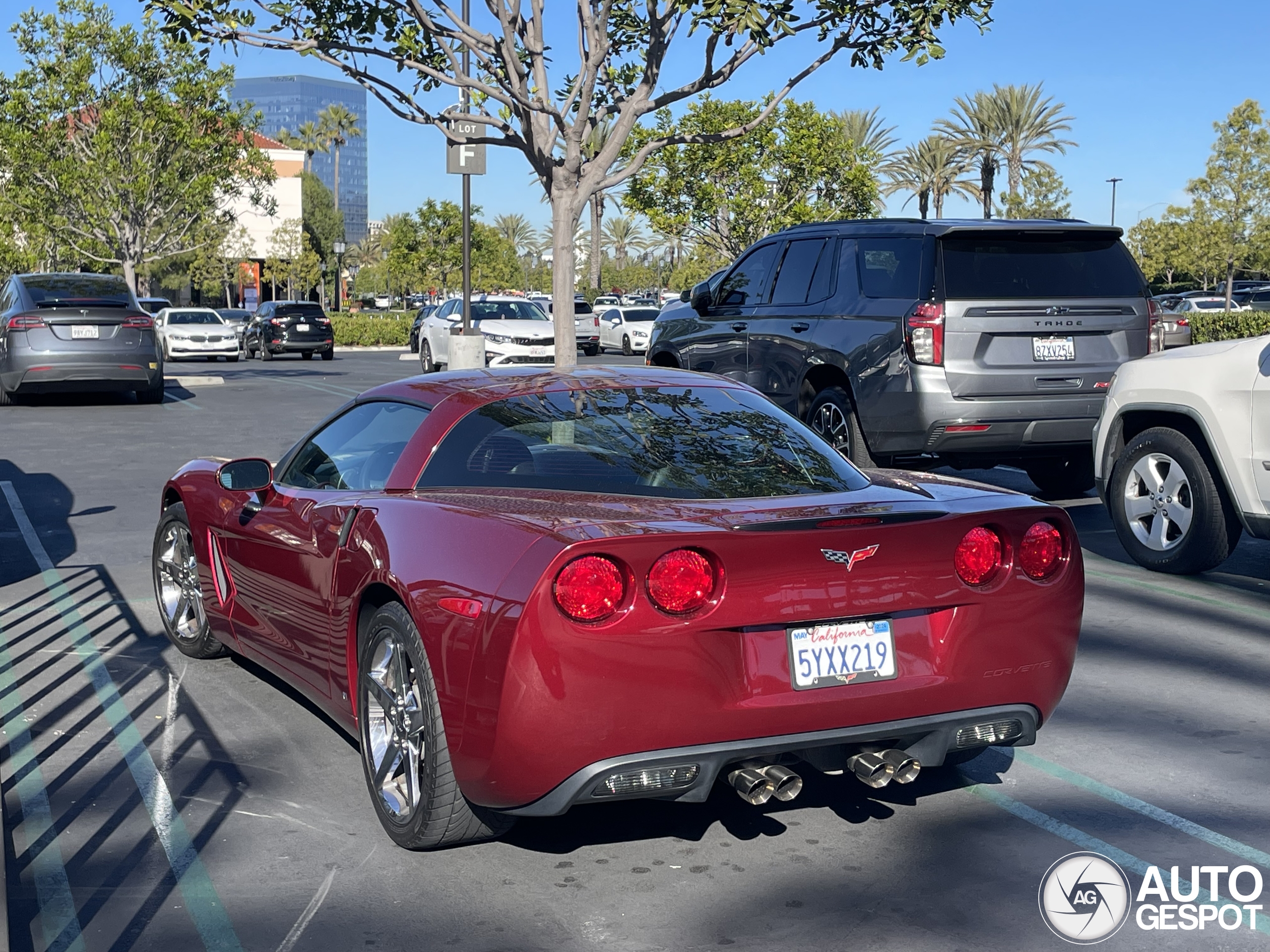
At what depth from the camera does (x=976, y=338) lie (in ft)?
31.6

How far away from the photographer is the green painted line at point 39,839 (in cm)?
361

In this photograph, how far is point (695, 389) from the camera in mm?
5133

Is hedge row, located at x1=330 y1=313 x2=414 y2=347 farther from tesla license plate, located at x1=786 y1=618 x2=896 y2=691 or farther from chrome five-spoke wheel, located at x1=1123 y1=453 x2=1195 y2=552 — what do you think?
tesla license plate, located at x1=786 y1=618 x2=896 y2=691

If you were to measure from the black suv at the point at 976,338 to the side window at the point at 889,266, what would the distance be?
11 millimetres

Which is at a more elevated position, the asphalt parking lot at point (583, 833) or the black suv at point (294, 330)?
the black suv at point (294, 330)

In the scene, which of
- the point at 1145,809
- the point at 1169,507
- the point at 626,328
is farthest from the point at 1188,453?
the point at 626,328

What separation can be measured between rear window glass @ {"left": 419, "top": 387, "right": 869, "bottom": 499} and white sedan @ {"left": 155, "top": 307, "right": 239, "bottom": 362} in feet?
108

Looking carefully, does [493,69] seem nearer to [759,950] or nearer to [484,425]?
[484,425]

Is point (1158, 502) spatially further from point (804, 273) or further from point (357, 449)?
point (357, 449)

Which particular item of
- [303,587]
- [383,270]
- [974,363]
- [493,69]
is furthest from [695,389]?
[383,270]

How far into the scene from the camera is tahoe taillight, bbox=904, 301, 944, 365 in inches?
379

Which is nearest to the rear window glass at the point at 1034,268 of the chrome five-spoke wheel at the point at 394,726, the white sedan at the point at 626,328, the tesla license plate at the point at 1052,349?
the tesla license plate at the point at 1052,349

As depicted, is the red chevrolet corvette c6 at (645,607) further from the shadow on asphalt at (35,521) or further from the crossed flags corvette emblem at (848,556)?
the shadow on asphalt at (35,521)

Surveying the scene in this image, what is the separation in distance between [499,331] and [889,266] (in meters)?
18.7
